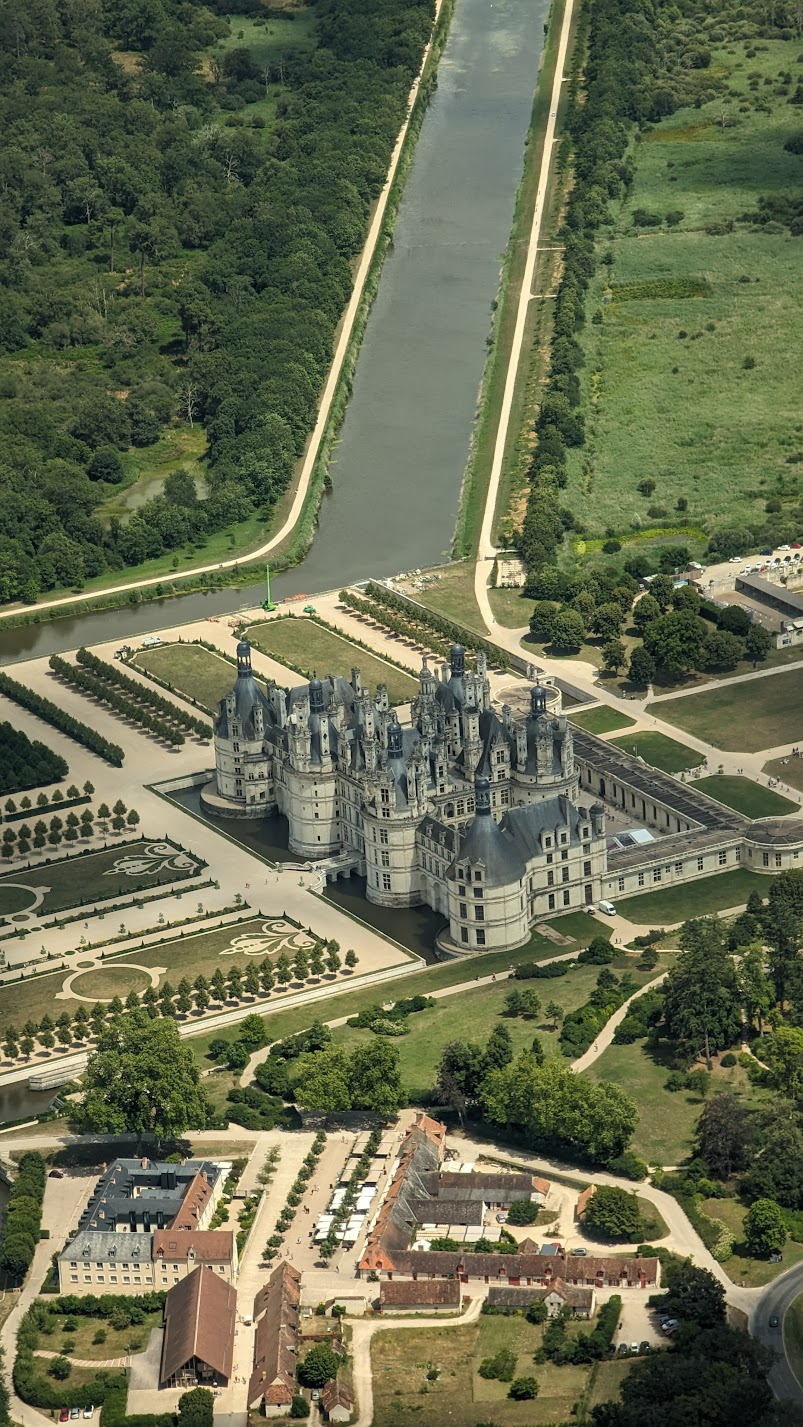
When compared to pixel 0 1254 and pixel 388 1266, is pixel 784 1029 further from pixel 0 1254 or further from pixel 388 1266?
pixel 0 1254

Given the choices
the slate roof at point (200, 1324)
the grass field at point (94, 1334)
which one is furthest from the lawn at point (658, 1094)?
the grass field at point (94, 1334)

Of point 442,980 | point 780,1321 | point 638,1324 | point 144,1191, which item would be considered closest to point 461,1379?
point 638,1324

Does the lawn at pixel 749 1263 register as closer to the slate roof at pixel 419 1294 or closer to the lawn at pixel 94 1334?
the slate roof at pixel 419 1294

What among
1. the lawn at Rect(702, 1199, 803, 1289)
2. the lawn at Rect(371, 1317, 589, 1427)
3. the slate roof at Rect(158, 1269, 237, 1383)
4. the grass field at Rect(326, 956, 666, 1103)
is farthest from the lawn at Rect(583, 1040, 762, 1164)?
the slate roof at Rect(158, 1269, 237, 1383)

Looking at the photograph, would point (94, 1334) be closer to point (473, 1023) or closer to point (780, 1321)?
point (780, 1321)

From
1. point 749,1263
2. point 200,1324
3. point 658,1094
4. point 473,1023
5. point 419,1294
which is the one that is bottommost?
point 473,1023

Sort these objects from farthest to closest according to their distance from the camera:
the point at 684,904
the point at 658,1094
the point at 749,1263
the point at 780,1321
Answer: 1. the point at 684,904
2. the point at 658,1094
3. the point at 749,1263
4. the point at 780,1321
